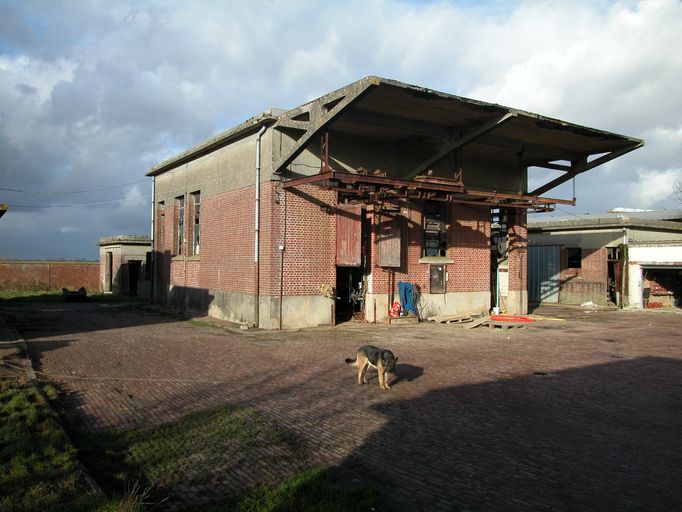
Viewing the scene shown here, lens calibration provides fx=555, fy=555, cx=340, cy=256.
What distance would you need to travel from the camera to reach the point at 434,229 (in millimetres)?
19766

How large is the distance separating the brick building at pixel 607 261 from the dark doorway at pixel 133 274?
23.1 m

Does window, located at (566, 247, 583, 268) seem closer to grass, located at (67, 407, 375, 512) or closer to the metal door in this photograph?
the metal door

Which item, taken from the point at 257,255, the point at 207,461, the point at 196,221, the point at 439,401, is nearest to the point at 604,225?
the point at 257,255

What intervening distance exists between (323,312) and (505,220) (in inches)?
366

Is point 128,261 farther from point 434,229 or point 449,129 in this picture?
point 449,129

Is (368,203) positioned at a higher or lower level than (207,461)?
higher

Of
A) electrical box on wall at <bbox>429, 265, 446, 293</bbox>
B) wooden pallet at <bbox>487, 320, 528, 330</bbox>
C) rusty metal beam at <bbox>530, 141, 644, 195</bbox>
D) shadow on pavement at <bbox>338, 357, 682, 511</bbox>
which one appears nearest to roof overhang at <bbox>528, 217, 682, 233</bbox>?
rusty metal beam at <bbox>530, 141, 644, 195</bbox>

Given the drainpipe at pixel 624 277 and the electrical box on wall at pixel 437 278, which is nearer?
the electrical box on wall at pixel 437 278

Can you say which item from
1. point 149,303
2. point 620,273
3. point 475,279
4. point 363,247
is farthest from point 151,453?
point 620,273

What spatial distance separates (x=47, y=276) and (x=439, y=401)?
114ft

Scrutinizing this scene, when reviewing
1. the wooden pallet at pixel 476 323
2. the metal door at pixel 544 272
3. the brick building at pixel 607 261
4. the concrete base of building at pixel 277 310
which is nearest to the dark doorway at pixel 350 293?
the concrete base of building at pixel 277 310

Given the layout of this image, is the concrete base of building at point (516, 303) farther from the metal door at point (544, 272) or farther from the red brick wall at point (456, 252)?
the metal door at point (544, 272)

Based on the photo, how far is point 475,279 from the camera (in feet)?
67.6

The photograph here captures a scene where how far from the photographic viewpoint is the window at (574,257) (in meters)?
28.3
